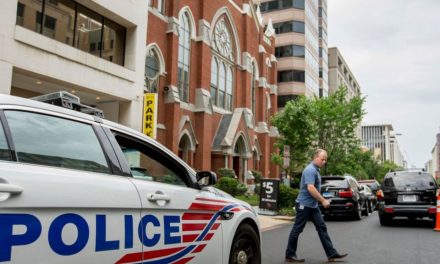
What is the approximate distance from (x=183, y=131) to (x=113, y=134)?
24.0 metres

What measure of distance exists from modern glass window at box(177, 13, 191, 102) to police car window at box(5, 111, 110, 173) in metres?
25.3

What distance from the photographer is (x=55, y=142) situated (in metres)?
3.06

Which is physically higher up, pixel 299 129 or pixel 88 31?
pixel 88 31

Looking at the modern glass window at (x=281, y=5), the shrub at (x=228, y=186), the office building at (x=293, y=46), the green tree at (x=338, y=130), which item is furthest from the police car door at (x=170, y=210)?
the modern glass window at (x=281, y=5)

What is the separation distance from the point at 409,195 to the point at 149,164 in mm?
Result: 10746

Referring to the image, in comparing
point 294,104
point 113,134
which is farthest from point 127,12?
point 113,134

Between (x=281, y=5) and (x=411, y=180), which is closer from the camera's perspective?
(x=411, y=180)

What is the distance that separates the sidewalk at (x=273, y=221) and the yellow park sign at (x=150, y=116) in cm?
641

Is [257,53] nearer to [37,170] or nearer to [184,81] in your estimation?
[184,81]

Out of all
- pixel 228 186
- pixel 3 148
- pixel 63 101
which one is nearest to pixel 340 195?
pixel 228 186

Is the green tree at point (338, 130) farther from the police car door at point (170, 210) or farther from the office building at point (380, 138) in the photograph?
the office building at point (380, 138)

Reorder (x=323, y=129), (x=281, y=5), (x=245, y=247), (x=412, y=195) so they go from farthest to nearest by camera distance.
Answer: (x=281, y=5) → (x=323, y=129) → (x=412, y=195) → (x=245, y=247)

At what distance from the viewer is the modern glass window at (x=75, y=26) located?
1516cm

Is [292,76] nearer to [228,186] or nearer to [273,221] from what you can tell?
[228,186]
